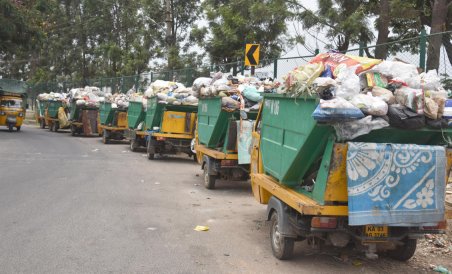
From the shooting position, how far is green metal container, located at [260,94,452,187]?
183 inches

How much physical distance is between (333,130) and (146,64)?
28.0 m

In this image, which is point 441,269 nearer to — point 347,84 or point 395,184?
point 395,184

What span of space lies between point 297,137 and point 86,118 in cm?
2045

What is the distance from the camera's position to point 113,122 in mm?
20422

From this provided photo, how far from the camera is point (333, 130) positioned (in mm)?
4496

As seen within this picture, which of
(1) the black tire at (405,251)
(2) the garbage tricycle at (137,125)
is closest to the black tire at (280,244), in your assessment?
(1) the black tire at (405,251)

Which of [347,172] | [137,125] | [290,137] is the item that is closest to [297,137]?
[290,137]

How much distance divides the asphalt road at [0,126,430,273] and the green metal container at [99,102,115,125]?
339 inches

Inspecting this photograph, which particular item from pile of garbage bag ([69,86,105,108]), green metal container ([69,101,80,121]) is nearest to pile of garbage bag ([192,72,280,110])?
pile of garbage bag ([69,86,105,108])

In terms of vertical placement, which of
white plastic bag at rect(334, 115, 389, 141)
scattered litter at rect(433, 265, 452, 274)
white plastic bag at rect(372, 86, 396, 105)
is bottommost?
scattered litter at rect(433, 265, 452, 274)

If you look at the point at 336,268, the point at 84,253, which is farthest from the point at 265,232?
the point at 84,253

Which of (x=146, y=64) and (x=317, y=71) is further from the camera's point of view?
(x=146, y=64)

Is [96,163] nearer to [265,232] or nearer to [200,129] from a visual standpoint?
[200,129]

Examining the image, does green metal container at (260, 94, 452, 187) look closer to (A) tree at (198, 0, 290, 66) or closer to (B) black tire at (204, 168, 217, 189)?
(B) black tire at (204, 168, 217, 189)
